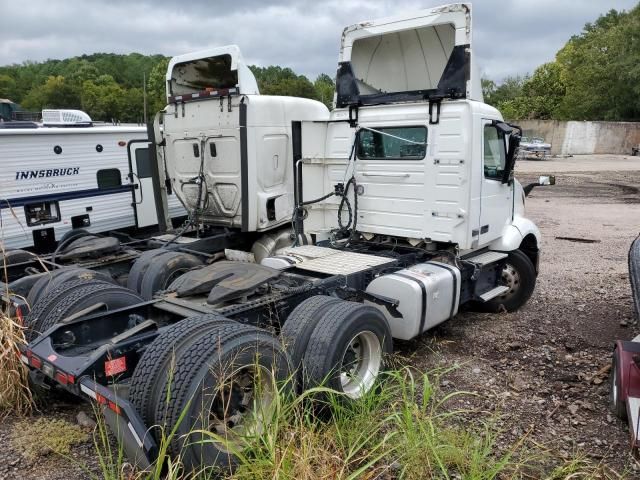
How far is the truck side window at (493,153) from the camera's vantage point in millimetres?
5453

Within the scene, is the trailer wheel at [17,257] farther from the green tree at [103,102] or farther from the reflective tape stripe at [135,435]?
the green tree at [103,102]

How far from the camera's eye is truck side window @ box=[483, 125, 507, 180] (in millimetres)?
5453

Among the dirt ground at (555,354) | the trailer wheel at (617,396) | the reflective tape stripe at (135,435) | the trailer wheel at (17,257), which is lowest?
the dirt ground at (555,354)

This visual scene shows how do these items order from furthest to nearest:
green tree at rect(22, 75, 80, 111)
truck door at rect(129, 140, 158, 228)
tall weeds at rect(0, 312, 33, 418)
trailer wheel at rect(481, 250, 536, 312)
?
green tree at rect(22, 75, 80, 111)
truck door at rect(129, 140, 158, 228)
trailer wheel at rect(481, 250, 536, 312)
tall weeds at rect(0, 312, 33, 418)

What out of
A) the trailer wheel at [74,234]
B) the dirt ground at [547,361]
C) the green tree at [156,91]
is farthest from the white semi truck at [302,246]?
the green tree at [156,91]

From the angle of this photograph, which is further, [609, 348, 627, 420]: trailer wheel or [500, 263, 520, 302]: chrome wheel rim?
[500, 263, 520, 302]: chrome wheel rim

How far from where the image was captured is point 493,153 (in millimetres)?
5633

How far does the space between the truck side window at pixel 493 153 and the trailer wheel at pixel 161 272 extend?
11.0 ft

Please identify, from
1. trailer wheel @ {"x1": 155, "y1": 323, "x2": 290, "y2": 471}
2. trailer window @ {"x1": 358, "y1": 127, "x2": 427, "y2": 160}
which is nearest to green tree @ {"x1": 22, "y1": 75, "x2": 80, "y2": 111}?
trailer window @ {"x1": 358, "y1": 127, "x2": 427, "y2": 160}

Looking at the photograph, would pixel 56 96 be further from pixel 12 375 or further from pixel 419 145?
pixel 12 375

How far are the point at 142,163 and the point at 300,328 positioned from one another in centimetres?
612

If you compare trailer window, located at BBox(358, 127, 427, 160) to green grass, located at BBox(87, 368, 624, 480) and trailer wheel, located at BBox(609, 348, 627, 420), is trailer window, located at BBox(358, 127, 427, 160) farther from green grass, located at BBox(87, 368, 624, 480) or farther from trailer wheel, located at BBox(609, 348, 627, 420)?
green grass, located at BBox(87, 368, 624, 480)

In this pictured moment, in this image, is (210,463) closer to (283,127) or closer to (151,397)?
(151,397)

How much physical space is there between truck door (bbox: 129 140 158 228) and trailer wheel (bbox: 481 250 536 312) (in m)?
5.58
